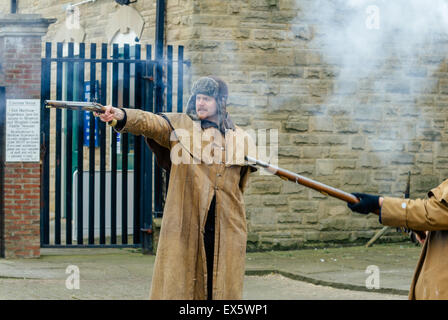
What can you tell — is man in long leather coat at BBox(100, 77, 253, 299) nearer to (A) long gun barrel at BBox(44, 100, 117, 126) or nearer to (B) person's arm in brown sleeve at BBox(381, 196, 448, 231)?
(A) long gun barrel at BBox(44, 100, 117, 126)

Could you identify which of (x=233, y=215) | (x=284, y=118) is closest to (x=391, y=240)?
(x=284, y=118)

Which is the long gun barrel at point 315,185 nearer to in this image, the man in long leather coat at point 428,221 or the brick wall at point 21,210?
the man in long leather coat at point 428,221

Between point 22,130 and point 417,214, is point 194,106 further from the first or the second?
point 22,130

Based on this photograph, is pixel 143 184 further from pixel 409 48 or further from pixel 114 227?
pixel 409 48

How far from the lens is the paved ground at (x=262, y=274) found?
26.9 ft

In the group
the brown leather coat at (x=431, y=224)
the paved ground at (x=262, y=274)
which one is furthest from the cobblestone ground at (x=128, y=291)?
the brown leather coat at (x=431, y=224)

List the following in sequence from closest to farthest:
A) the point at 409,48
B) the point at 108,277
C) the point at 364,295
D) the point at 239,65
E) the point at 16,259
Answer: the point at 364,295 < the point at 108,277 < the point at 16,259 < the point at 239,65 < the point at 409,48

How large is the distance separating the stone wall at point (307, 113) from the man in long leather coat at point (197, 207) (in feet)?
16.6

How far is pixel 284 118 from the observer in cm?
1102

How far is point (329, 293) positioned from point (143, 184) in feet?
11.1

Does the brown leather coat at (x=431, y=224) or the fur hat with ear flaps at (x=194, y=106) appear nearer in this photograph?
the brown leather coat at (x=431, y=224)

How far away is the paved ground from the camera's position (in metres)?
8.21

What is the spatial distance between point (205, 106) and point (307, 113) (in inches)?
217
